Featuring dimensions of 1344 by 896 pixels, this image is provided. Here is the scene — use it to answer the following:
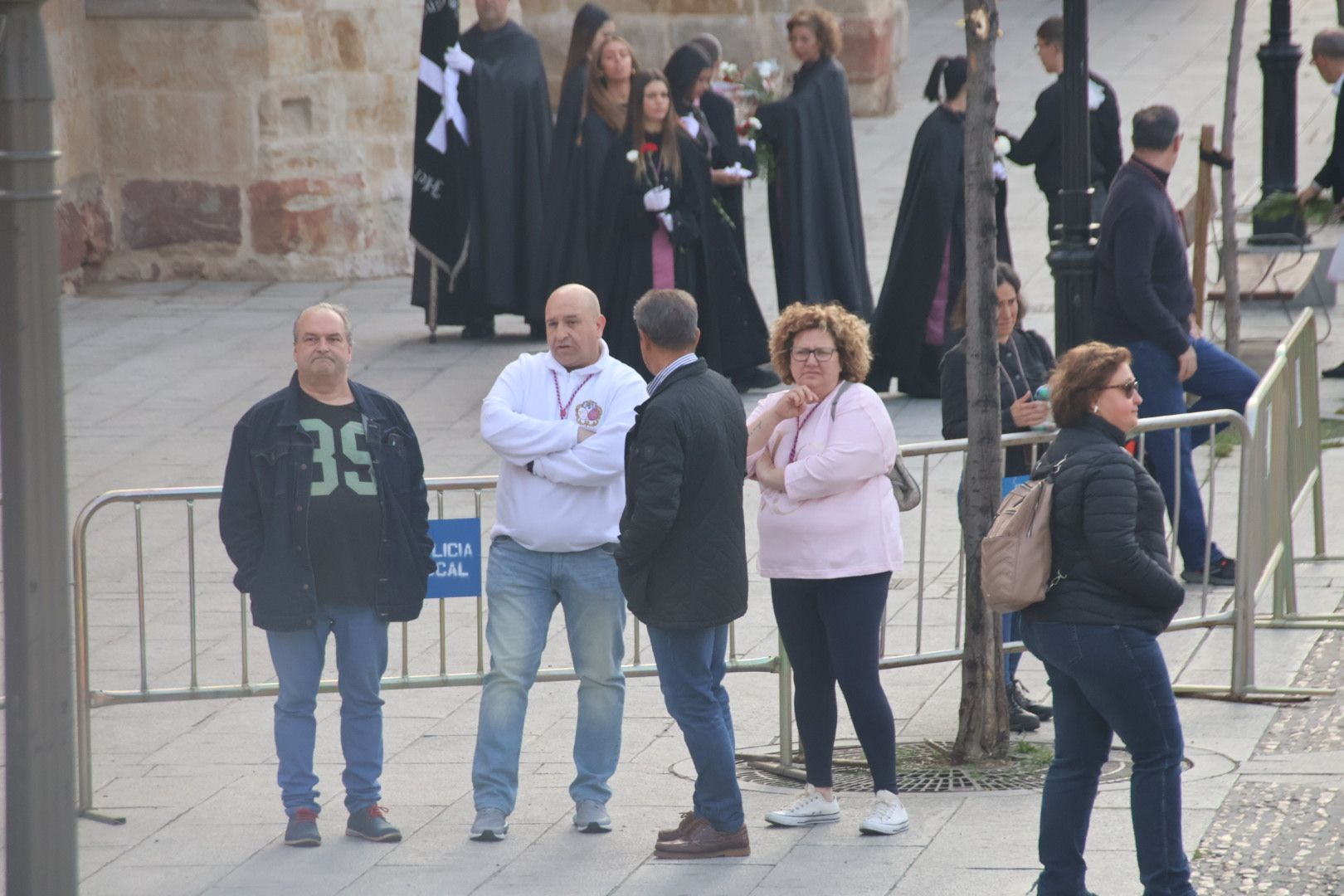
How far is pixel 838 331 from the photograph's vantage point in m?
6.23

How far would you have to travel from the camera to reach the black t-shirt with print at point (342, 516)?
613cm

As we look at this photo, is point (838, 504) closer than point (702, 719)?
No

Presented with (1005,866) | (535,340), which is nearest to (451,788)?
(1005,866)

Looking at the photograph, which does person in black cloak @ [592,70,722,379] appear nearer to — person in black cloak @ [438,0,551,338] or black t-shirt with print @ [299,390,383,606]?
person in black cloak @ [438,0,551,338]

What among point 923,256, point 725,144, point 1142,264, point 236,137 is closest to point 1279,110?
point 923,256

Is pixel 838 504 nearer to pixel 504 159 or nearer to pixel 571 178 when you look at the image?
pixel 571 178

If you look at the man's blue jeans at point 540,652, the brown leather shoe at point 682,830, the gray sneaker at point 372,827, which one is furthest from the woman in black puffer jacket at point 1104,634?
the gray sneaker at point 372,827

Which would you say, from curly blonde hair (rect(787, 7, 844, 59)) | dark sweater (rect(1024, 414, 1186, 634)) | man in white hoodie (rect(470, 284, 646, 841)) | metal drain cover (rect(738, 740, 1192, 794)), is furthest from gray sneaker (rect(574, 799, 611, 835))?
curly blonde hair (rect(787, 7, 844, 59))

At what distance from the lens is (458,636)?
8219 mm

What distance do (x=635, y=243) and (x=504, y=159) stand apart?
6.19 feet

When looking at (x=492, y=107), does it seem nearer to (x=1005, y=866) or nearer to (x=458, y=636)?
(x=458, y=636)

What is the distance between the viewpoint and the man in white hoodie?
20.3 ft

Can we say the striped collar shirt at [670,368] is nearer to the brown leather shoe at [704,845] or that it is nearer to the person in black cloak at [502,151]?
the brown leather shoe at [704,845]

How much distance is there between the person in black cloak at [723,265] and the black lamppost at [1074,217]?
10.4ft
